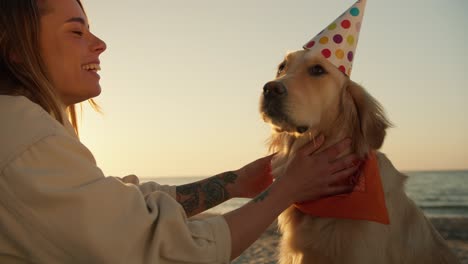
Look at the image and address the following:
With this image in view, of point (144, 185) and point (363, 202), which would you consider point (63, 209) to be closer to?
point (144, 185)

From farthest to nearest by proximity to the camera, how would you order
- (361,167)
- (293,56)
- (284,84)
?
(293,56)
(284,84)
(361,167)

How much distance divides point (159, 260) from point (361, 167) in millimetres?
1470

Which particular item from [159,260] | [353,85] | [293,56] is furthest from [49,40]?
[353,85]

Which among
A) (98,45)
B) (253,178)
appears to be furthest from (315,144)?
(98,45)

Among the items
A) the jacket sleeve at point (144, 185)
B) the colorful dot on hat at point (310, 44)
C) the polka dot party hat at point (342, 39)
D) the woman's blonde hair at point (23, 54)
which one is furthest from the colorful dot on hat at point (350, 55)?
the woman's blonde hair at point (23, 54)

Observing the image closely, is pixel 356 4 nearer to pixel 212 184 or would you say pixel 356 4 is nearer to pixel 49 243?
pixel 212 184

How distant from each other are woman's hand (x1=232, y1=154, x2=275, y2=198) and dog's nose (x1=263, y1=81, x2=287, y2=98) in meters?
0.56

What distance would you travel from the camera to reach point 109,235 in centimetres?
140

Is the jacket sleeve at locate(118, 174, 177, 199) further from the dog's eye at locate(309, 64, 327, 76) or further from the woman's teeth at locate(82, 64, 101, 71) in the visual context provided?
the dog's eye at locate(309, 64, 327, 76)

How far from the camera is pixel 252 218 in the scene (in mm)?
1841

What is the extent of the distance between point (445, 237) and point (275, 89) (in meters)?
6.37

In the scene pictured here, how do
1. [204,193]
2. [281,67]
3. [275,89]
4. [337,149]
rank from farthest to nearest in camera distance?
[281,67] < [204,193] < [275,89] < [337,149]

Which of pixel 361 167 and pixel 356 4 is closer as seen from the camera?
pixel 361 167

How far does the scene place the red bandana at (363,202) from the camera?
236 cm
